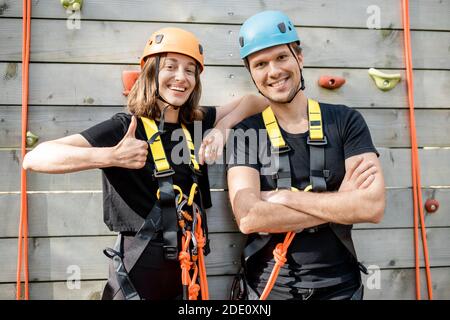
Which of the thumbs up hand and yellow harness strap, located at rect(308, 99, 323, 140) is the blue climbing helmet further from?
the thumbs up hand

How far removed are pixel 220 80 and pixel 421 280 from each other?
6.47 ft

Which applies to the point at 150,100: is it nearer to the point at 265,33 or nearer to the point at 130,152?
the point at 130,152

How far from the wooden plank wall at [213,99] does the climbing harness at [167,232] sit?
529 millimetres

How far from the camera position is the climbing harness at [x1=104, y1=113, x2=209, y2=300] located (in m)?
2.16

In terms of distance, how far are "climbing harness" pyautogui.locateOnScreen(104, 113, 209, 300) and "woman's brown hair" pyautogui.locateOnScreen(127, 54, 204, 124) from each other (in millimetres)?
132

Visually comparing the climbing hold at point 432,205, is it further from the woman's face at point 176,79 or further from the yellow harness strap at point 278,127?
the woman's face at point 176,79

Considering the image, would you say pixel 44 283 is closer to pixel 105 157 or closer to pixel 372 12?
pixel 105 157

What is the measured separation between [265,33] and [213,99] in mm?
638

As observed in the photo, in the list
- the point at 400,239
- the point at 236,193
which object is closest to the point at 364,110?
the point at 400,239

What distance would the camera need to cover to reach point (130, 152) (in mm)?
2072

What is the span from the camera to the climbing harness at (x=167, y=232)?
2.16 metres

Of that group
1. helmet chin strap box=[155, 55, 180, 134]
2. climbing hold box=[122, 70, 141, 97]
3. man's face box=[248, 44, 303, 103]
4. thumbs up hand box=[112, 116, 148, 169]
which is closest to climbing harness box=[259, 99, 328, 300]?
man's face box=[248, 44, 303, 103]

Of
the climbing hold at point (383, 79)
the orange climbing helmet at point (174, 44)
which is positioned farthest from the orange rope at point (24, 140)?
the climbing hold at point (383, 79)

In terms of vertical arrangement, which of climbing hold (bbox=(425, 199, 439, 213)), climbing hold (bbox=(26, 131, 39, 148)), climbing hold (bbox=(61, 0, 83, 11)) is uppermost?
climbing hold (bbox=(61, 0, 83, 11))
